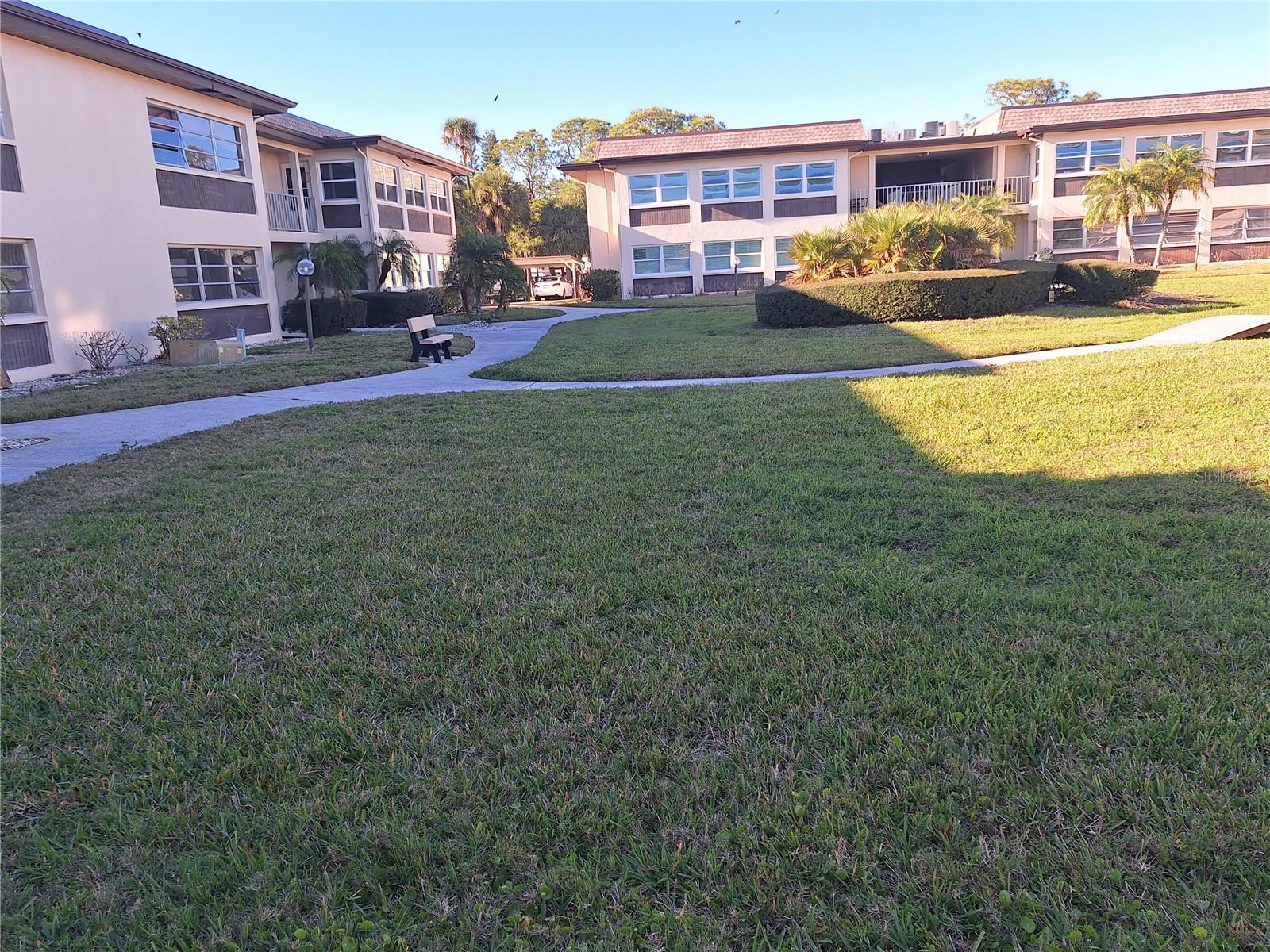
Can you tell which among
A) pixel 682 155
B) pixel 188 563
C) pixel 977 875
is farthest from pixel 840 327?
pixel 682 155

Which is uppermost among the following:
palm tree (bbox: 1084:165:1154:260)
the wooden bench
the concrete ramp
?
palm tree (bbox: 1084:165:1154:260)

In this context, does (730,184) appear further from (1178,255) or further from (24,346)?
(24,346)

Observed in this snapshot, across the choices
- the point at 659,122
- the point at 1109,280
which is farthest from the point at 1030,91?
the point at 1109,280

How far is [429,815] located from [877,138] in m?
39.3

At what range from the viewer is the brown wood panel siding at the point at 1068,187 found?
33.8m

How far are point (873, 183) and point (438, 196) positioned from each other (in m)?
17.3

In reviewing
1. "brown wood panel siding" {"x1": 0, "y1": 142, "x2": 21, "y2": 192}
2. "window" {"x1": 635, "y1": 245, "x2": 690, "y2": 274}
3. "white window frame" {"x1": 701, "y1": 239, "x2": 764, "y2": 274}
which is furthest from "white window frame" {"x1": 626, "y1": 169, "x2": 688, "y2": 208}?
"brown wood panel siding" {"x1": 0, "y1": 142, "x2": 21, "y2": 192}

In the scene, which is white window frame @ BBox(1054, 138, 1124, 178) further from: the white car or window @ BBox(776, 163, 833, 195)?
the white car

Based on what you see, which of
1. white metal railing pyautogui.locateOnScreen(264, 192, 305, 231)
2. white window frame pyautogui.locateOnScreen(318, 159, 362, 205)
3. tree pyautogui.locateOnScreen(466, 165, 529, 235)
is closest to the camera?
white metal railing pyautogui.locateOnScreen(264, 192, 305, 231)

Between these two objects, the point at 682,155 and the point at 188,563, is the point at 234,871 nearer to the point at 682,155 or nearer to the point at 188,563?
the point at 188,563

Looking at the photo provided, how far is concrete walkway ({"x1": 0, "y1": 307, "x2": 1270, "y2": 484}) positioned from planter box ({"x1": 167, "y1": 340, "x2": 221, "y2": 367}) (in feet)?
15.8

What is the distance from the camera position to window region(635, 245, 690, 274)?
35844 millimetres

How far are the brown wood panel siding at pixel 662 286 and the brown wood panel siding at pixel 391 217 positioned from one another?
35.2 ft

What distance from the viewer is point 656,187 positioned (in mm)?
35094
